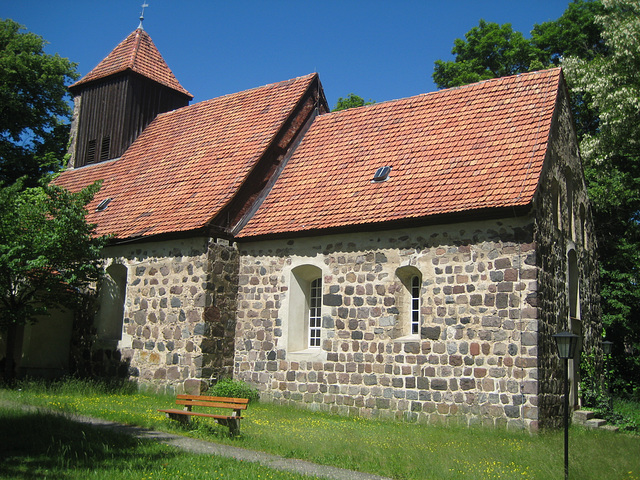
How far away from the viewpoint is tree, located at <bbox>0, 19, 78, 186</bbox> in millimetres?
23938

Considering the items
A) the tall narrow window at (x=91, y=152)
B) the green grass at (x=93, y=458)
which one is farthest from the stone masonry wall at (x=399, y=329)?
the tall narrow window at (x=91, y=152)

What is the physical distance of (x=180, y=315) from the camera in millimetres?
14180

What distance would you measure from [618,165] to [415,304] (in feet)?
41.5

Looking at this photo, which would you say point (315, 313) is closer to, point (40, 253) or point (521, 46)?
point (40, 253)

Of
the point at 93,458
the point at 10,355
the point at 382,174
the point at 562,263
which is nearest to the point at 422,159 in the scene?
the point at 382,174

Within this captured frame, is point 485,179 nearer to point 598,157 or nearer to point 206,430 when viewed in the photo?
point 206,430

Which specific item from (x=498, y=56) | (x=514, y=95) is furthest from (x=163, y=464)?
(x=498, y=56)

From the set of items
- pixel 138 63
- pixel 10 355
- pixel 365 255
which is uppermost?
pixel 138 63

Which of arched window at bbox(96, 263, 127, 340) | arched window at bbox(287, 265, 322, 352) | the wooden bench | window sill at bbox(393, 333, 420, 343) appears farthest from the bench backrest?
arched window at bbox(96, 263, 127, 340)

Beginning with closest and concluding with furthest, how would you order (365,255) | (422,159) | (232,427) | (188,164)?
(232,427) < (365,255) < (422,159) < (188,164)

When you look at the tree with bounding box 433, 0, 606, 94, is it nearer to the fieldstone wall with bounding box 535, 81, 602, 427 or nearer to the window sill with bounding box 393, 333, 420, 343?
the fieldstone wall with bounding box 535, 81, 602, 427

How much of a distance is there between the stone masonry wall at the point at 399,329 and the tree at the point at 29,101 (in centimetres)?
1412

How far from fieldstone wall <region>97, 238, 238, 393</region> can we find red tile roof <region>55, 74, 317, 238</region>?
732 millimetres

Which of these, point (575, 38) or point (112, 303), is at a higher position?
point (575, 38)
